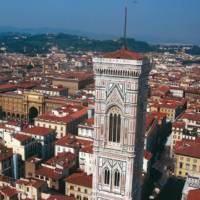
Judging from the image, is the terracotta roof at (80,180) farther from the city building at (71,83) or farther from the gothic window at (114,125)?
the city building at (71,83)

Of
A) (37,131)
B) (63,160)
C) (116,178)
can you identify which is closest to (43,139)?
(37,131)

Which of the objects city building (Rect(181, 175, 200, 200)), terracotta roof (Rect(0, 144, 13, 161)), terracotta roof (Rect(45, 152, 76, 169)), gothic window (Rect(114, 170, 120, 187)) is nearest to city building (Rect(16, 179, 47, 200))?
terracotta roof (Rect(45, 152, 76, 169))

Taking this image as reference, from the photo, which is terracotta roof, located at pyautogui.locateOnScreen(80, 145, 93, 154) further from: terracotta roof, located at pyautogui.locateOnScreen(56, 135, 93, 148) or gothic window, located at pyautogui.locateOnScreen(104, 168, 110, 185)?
gothic window, located at pyautogui.locateOnScreen(104, 168, 110, 185)

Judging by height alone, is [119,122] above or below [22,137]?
above

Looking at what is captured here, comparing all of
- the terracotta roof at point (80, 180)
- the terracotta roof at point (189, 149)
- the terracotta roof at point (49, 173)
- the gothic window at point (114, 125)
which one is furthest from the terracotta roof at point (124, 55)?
the terracotta roof at point (189, 149)

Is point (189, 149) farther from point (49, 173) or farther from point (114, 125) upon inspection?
point (114, 125)

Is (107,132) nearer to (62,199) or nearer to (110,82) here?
(110,82)

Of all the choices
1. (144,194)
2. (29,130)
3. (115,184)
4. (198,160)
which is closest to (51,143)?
(29,130)
